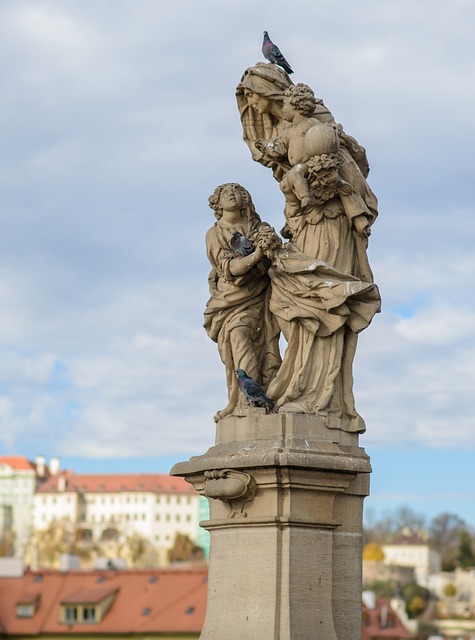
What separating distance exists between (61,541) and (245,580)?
539 feet

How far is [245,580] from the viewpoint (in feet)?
36.7

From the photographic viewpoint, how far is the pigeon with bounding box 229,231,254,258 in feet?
38.5

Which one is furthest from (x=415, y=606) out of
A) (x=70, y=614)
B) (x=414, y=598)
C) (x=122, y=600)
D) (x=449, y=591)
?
(x=70, y=614)

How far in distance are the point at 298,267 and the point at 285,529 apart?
194cm

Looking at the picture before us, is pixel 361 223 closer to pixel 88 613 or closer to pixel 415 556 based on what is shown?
pixel 88 613

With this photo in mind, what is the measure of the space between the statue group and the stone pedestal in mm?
299

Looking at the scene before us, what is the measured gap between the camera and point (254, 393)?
1132 centimetres

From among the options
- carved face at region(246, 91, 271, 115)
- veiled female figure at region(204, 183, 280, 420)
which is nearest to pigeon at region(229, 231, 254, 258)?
veiled female figure at region(204, 183, 280, 420)

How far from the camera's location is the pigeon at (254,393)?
1133 cm

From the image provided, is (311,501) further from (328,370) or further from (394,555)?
(394,555)

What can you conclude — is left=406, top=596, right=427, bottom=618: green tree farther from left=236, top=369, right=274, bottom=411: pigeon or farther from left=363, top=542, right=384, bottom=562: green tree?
left=236, top=369, right=274, bottom=411: pigeon

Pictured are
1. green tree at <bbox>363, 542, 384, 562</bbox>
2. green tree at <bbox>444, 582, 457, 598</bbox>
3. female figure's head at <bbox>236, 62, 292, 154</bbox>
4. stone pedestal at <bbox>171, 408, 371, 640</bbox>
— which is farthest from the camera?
green tree at <bbox>363, 542, 384, 562</bbox>

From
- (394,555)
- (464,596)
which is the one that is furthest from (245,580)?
(394,555)

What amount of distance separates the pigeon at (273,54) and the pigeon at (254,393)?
264cm
